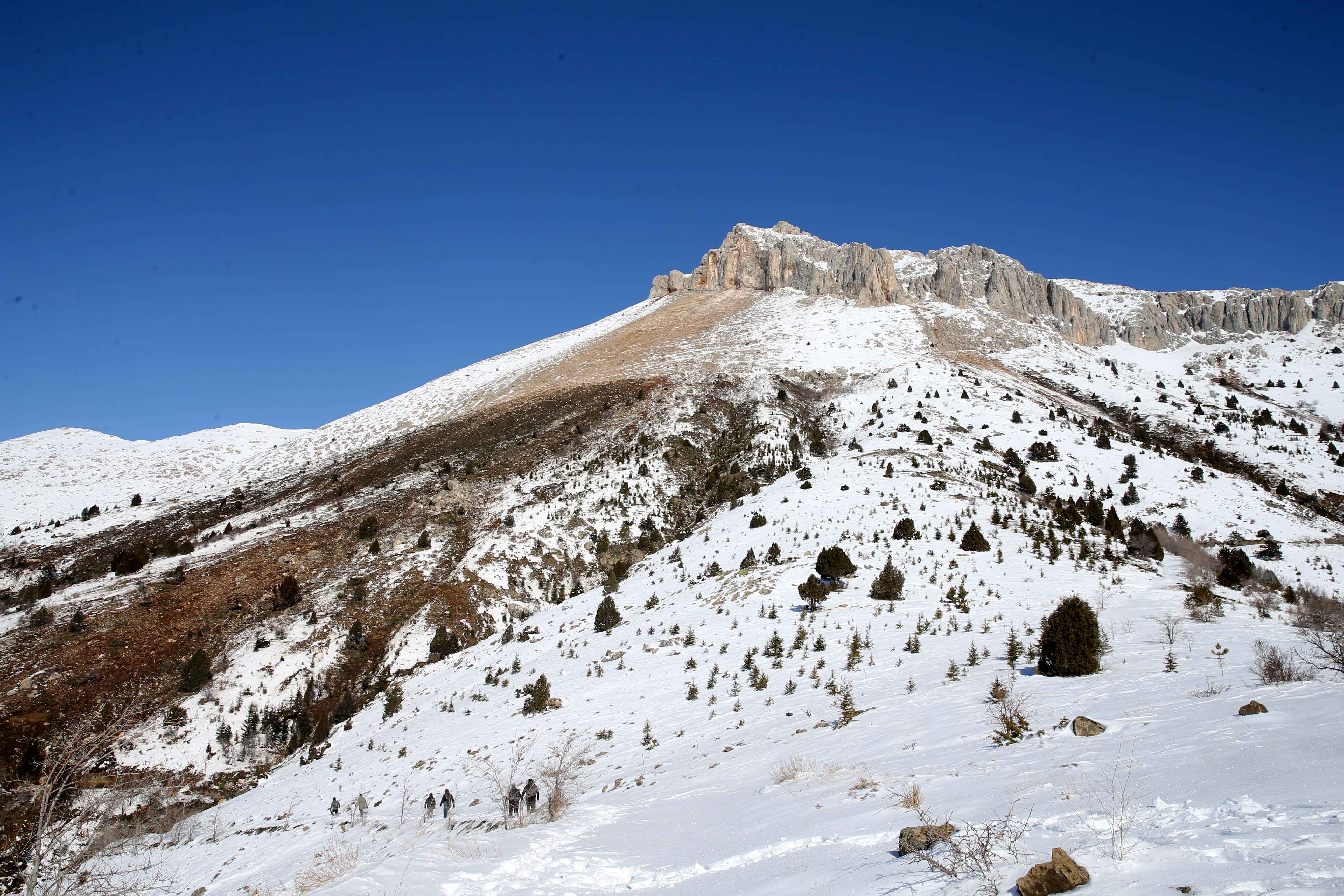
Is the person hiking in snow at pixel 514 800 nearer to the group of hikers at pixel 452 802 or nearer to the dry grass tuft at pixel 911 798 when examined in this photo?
the group of hikers at pixel 452 802

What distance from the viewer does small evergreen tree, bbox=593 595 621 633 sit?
20.4 meters

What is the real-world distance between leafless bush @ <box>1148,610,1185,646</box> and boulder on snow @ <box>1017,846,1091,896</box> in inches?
346

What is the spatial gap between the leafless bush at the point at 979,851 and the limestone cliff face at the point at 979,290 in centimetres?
7907

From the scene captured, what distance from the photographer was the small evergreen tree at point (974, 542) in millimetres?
21547

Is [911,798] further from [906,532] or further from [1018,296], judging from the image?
[1018,296]

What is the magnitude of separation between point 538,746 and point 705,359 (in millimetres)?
49806

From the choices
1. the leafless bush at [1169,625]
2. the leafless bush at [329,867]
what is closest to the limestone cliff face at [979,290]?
the leafless bush at [1169,625]

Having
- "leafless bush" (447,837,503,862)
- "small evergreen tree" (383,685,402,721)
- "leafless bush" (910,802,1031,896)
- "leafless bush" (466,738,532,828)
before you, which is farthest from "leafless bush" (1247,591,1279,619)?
"small evergreen tree" (383,685,402,721)

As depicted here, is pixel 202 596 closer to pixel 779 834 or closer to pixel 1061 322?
pixel 779 834

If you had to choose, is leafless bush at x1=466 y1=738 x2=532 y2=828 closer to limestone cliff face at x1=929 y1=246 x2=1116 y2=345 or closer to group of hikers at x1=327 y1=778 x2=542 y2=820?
group of hikers at x1=327 y1=778 x2=542 y2=820

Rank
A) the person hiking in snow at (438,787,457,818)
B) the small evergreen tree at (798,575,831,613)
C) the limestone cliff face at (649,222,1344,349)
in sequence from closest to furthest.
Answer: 1. the person hiking in snow at (438,787,457,818)
2. the small evergreen tree at (798,575,831,613)
3. the limestone cliff face at (649,222,1344,349)

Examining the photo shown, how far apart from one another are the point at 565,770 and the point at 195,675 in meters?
19.0

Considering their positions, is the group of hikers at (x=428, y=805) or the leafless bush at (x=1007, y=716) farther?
the group of hikers at (x=428, y=805)

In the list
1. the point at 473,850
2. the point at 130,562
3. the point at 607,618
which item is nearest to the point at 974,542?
the point at 607,618
